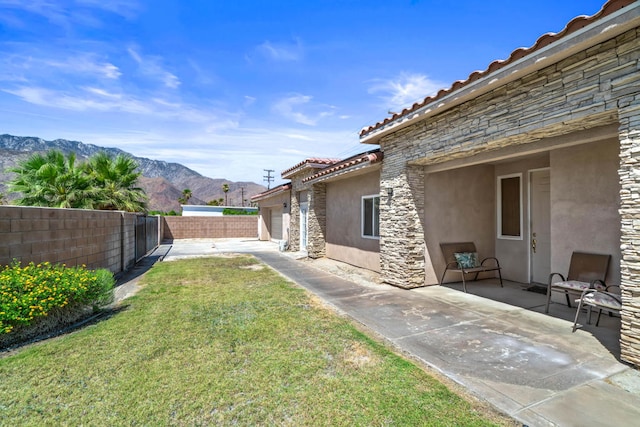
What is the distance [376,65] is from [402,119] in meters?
7.27

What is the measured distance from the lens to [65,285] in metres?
5.20

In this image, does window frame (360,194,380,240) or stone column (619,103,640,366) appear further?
window frame (360,194,380,240)

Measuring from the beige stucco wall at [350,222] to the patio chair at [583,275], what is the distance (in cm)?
518

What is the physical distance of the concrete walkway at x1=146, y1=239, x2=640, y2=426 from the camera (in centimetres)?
300

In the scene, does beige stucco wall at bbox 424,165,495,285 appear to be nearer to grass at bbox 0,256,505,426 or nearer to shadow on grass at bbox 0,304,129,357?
grass at bbox 0,256,505,426

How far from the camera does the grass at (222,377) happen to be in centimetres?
289

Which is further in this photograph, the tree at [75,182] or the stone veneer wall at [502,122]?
the tree at [75,182]

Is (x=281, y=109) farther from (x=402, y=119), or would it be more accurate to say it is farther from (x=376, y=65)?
(x=402, y=119)

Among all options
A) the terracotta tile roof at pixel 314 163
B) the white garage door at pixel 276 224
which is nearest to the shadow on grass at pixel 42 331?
the terracotta tile roof at pixel 314 163

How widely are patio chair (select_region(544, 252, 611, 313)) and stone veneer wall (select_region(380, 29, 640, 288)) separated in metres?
2.37

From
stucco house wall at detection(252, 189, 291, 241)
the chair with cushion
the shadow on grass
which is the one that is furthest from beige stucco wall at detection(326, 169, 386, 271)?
the shadow on grass

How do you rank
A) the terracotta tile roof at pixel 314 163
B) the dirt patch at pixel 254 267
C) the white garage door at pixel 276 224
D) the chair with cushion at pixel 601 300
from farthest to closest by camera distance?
the white garage door at pixel 276 224 < the terracotta tile roof at pixel 314 163 < the dirt patch at pixel 254 267 < the chair with cushion at pixel 601 300

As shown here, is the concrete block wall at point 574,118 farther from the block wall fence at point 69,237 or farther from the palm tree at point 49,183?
the palm tree at point 49,183

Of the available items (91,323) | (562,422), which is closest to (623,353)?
(562,422)
